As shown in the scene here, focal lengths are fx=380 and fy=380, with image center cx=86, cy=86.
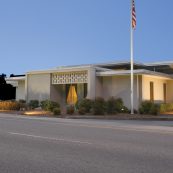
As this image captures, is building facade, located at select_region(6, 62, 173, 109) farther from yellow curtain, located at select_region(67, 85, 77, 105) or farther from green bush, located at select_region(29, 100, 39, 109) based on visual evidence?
green bush, located at select_region(29, 100, 39, 109)

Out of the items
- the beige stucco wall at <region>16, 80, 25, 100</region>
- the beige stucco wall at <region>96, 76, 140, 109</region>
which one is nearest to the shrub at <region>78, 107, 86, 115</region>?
the beige stucco wall at <region>96, 76, 140, 109</region>

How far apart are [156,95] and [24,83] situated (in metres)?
15.7

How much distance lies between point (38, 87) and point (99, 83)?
6886 mm

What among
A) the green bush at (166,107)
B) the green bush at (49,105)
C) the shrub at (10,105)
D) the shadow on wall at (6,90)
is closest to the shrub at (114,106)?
the green bush at (166,107)

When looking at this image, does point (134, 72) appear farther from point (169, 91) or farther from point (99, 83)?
point (169, 91)

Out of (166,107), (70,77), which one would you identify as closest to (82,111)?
(70,77)

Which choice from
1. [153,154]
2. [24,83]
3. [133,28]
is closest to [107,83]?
[133,28]

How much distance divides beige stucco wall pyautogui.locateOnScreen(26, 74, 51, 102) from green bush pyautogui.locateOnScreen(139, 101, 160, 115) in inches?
424

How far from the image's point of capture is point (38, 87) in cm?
3841

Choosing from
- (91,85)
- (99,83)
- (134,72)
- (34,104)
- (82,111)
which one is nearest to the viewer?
(82,111)

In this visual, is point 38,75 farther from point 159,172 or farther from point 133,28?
point 159,172

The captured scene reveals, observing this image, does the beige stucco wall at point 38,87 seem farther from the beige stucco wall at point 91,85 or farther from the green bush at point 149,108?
the green bush at point 149,108

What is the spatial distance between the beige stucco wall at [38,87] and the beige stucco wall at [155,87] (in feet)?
31.9

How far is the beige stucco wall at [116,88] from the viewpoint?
33.5 meters
